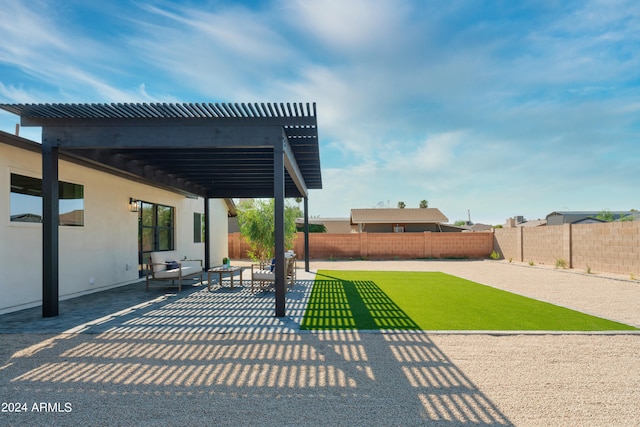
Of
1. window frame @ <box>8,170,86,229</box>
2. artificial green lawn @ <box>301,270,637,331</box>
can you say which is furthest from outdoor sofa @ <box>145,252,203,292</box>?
artificial green lawn @ <box>301,270,637,331</box>

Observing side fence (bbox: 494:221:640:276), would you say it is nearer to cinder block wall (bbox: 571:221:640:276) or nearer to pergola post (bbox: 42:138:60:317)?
cinder block wall (bbox: 571:221:640:276)

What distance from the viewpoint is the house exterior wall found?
633 cm

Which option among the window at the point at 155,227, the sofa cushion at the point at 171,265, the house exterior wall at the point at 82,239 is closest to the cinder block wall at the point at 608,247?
the sofa cushion at the point at 171,265

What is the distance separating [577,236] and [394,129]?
27.3 ft

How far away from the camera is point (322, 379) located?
11.0 ft

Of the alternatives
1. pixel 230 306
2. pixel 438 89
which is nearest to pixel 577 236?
pixel 438 89

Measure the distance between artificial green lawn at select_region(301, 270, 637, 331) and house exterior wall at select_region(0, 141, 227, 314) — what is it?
5.15 meters

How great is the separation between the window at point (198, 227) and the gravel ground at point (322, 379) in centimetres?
953

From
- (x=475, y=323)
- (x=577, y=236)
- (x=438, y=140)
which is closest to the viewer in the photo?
(x=475, y=323)

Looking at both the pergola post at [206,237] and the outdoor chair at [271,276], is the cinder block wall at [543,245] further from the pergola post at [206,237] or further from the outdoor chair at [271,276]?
the pergola post at [206,237]

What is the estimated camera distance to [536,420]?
2.55m

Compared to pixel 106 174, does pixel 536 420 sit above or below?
below

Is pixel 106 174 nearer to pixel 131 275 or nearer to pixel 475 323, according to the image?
pixel 131 275

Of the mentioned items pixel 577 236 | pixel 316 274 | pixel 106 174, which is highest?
pixel 106 174
